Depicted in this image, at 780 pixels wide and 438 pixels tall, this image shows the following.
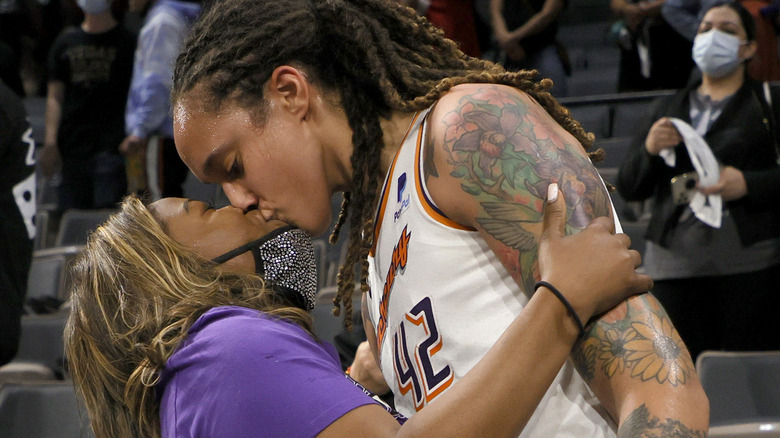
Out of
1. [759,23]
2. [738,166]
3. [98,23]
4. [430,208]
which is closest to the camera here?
[430,208]

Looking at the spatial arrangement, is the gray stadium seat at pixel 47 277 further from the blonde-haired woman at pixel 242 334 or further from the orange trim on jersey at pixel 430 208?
the orange trim on jersey at pixel 430 208

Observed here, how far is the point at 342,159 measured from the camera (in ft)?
5.15

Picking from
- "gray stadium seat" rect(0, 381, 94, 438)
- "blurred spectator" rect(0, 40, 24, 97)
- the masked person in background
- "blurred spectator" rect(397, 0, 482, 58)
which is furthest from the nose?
"blurred spectator" rect(0, 40, 24, 97)

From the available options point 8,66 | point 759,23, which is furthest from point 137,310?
point 8,66

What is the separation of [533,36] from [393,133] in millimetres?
3750

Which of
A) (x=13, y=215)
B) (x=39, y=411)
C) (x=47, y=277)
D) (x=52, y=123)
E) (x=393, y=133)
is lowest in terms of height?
(x=47, y=277)

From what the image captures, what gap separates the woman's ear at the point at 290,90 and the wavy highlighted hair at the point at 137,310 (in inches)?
11.8

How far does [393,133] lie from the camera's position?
1.54 m

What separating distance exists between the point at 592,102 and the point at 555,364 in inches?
186

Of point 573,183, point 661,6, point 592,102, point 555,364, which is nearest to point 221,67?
point 573,183

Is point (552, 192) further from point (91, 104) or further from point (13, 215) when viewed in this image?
point (91, 104)

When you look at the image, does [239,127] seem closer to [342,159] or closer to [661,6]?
[342,159]

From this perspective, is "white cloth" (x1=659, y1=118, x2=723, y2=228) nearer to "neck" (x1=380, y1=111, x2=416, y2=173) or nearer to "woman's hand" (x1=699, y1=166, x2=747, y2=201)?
"woman's hand" (x1=699, y1=166, x2=747, y2=201)

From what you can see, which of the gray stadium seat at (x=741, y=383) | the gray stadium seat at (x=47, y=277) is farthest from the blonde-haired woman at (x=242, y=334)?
the gray stadium seat at (x=47, y=277)
